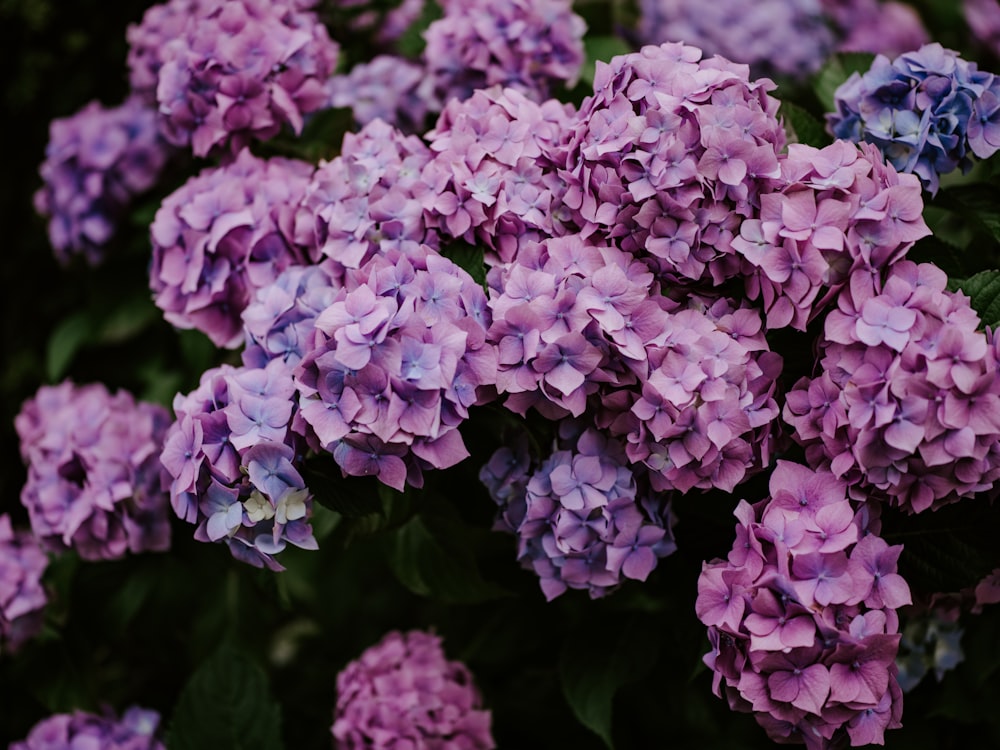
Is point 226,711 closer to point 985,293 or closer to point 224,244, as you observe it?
point 224,244

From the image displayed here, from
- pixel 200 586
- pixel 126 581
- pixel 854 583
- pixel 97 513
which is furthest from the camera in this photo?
pixel 200 586

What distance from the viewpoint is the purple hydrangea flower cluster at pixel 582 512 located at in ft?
3.23

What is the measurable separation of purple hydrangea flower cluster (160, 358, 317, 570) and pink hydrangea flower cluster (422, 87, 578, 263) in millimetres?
255

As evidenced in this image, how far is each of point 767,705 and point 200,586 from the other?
3.63 ft

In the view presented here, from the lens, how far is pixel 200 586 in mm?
1677

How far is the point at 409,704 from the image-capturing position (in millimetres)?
1231

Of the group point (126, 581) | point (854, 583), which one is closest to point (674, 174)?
point (854, 583)

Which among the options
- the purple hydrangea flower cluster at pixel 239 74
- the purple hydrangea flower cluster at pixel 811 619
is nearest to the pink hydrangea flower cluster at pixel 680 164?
the purple hydrangea flower cluster at pixel 811 619

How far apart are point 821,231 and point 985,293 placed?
20 centimetres

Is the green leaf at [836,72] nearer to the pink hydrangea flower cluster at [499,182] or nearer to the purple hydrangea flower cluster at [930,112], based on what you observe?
the purple hydrangea flower cluster at [930,112]

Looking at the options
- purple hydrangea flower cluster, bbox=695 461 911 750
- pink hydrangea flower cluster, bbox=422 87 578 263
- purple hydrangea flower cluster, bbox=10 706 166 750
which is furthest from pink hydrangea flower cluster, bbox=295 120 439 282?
purple hydrangea flower cluster, bbox=10 706 166 750

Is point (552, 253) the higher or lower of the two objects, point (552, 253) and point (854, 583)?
the higher

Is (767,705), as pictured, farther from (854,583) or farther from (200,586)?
(200,586)

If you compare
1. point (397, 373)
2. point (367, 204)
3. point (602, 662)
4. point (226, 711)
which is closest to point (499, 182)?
point (367, 204)
